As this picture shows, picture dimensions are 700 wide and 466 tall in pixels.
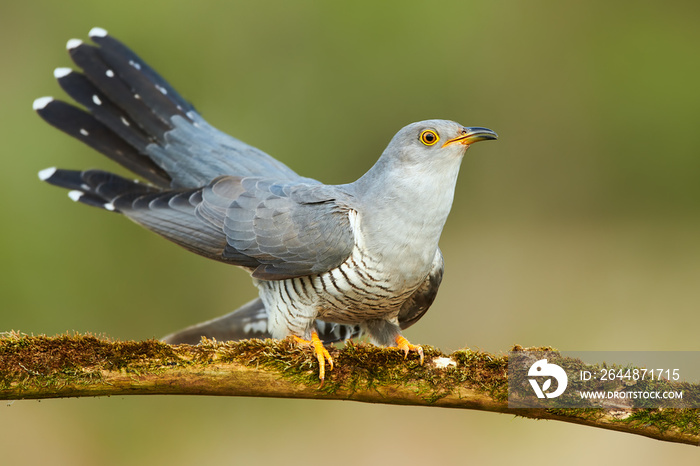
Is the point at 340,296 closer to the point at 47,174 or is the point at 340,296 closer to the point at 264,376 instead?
the point at 264,376

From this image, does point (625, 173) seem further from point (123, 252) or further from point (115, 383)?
point (115, 383)

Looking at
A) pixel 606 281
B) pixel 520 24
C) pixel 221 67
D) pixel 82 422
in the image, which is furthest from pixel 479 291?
pixel 82 422

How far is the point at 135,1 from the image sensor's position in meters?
5.28

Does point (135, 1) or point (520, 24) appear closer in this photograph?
point (135, 1)

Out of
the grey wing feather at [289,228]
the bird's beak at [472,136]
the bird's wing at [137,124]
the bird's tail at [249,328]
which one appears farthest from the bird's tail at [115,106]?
the bird's beak at [472,136]

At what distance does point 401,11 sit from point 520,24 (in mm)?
1133

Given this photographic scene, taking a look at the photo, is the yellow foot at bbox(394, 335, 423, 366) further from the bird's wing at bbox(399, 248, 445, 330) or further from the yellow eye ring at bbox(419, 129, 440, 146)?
the yellow eye ring at bbox(419, 129, 440, 146)

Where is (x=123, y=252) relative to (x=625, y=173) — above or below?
below

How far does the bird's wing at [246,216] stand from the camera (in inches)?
99.8

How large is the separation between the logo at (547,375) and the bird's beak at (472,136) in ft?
2.96

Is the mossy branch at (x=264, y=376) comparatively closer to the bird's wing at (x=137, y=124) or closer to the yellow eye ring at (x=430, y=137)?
the yellow eye ring at (x=430, y=137)

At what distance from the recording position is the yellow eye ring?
2.47 meters

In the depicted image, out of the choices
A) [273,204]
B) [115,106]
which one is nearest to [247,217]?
[273,204]

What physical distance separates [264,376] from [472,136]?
1.22m
